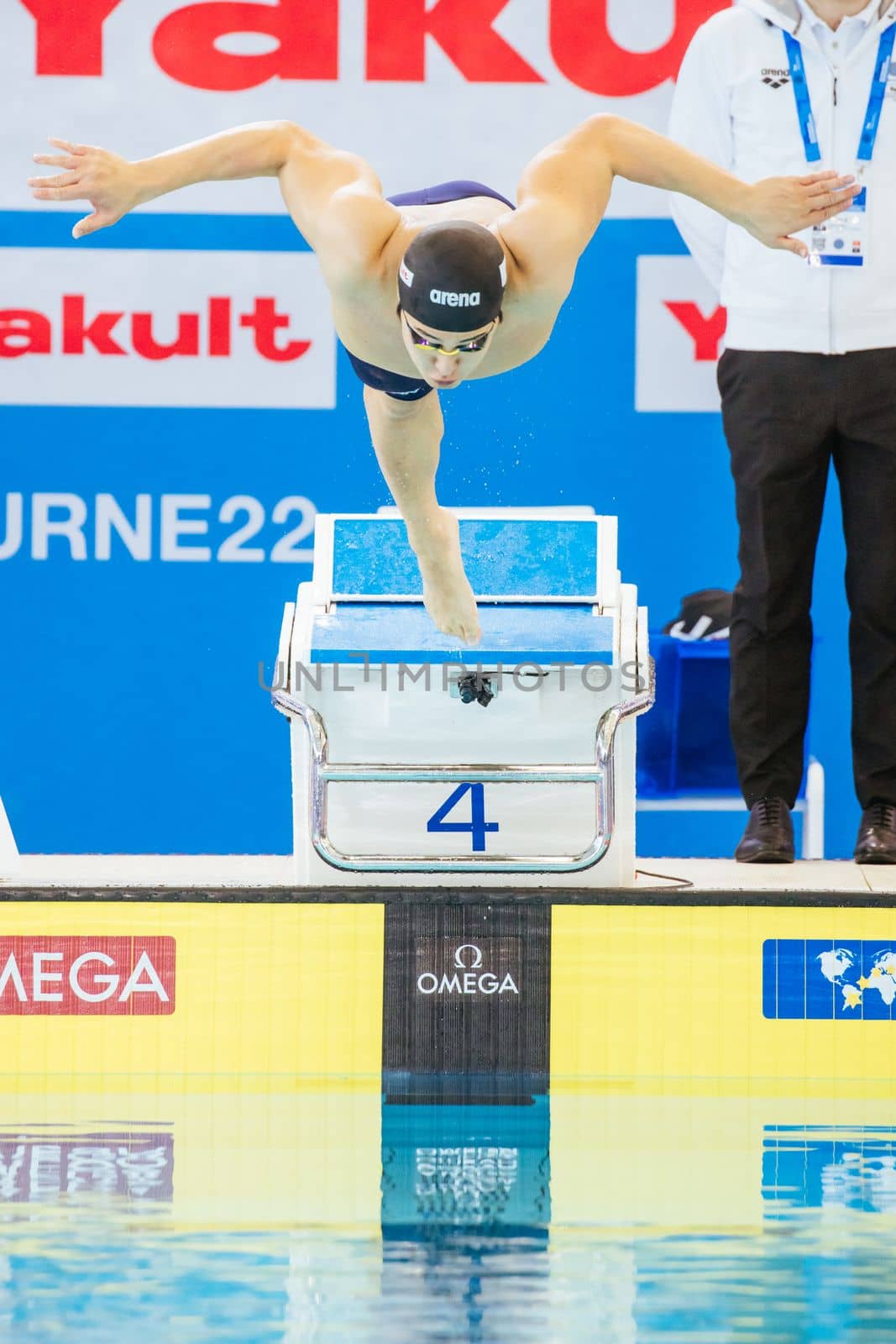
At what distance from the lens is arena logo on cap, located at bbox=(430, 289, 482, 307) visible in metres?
2.94

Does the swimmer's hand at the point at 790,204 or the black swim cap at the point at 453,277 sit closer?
the black swim cap at the point at 453,277

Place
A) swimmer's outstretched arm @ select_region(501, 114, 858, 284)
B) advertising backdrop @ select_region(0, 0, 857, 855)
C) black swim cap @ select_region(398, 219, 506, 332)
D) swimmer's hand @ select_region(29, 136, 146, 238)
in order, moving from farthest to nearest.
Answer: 1. advertising backdrop @ select_region(0, 0, 857, 855)
2. swimmer's outstretched arm @ select_region(501, 114, 858, 284)
3. swimmer's hand @ select_region(29, 136, 146, 238)
4. black swim cap @ select_region(398, 219, 506, 332)

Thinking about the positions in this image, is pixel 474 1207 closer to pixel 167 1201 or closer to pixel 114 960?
pixel 167 1201

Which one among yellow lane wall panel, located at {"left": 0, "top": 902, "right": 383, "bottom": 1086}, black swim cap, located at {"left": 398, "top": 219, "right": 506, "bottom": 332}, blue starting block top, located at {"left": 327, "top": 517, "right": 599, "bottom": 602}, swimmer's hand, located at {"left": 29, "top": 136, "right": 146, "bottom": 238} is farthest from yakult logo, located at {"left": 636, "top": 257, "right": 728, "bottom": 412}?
swimmer's hand, located at {"left": 29, "top": 136, "right": 146, "bottom": 238}

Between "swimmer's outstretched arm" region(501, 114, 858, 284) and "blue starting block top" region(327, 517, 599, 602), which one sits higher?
"swimmer's outstretched arm" region(501, 114, 858, 284)

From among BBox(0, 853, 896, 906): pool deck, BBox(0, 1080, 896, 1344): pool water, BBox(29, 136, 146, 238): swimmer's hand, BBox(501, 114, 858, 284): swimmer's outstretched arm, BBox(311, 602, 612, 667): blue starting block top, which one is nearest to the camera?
BBox(0, 1080, 896, 1344): pool water

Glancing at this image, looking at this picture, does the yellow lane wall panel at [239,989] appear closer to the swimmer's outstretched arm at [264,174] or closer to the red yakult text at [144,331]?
the swimmer's outstretched arm at [264,174]

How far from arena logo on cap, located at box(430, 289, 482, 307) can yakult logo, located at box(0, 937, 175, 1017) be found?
4.92 ft

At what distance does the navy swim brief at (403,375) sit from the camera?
3439mm

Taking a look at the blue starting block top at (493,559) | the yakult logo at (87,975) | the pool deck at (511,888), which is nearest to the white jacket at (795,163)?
the blue starting block top at (493,559)

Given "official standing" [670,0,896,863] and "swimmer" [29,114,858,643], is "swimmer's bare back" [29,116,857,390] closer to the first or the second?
"swimmer" [29,114,858,643]

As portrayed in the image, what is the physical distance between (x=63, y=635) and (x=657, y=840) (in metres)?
1.88

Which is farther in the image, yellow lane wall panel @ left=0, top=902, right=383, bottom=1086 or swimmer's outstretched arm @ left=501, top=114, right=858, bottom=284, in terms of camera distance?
yellow lane wall panel @ left=0, top=902, right=383, bottom=1086

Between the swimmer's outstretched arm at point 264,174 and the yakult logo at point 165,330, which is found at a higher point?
the yakult logo at point 165,330
